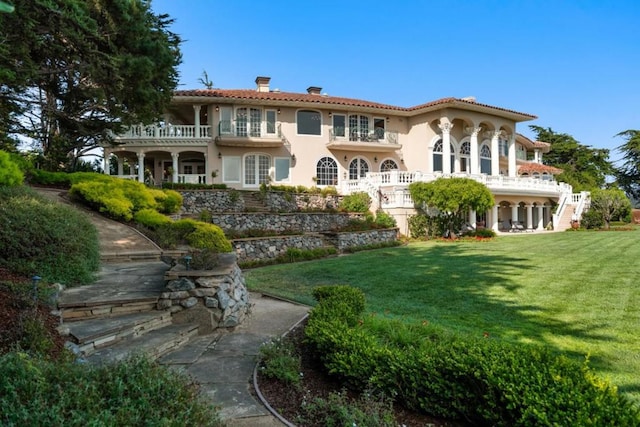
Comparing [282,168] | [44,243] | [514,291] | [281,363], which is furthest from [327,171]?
[281,363]

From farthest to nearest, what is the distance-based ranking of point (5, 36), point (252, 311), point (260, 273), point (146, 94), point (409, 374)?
1. point (146, 94)
2. point (260, 273)
3. point (5, 36)
4. point (252, 311)
5. point (409, 374)

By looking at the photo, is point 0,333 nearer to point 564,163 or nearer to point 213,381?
point 213,381

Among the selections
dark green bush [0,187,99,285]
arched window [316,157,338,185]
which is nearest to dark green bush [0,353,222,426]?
dark green bush [0,187,99,285]

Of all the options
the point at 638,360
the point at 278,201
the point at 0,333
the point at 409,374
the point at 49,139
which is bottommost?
the point at 638,360

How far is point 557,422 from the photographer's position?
2387mm

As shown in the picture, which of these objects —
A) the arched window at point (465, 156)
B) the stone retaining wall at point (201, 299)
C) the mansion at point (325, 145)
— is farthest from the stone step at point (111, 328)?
the arched window at point (465, 156)

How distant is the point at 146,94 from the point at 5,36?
4632 mm

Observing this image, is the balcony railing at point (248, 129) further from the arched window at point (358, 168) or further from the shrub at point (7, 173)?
the shrub at point (7, 173)

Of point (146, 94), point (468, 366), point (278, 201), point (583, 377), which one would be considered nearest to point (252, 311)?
point (468, 366)

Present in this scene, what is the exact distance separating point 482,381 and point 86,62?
14536mm

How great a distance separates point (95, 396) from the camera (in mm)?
2330

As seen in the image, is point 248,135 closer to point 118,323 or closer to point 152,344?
point 118,323

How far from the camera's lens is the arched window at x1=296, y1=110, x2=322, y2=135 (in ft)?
85.3

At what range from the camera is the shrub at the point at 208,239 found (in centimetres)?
1038
